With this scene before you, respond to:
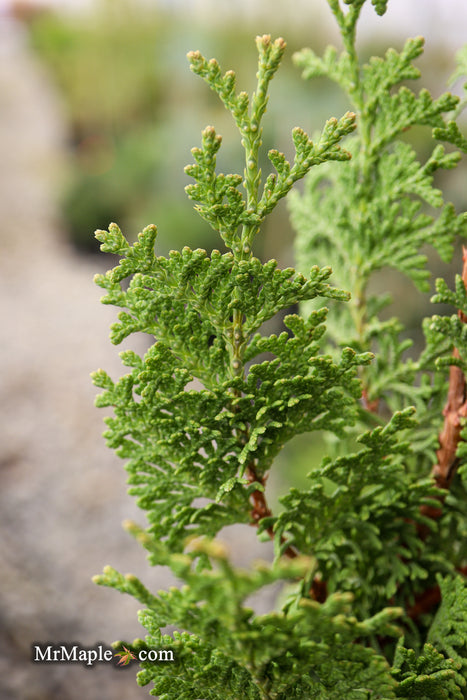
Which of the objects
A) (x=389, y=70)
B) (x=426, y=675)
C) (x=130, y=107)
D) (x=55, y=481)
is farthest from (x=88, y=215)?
(x=426, y=675)

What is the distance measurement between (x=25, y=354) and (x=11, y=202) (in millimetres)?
2796

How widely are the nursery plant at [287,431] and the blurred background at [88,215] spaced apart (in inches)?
24.8

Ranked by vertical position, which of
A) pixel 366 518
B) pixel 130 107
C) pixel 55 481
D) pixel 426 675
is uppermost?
pixel 130 107

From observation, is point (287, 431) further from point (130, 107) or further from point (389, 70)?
point (130, 107)

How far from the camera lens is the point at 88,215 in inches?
198

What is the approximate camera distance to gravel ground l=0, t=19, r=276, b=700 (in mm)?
1405

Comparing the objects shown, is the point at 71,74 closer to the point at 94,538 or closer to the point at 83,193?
the point at 83,193

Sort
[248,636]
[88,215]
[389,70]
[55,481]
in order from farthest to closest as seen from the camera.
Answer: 1. [88,215]
2. [55,481]
3. [389,70]
4. [248,636]

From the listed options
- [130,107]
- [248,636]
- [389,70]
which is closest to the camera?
[248,636]

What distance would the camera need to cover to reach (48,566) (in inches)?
79.9

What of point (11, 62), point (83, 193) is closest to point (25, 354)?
point (83, 193)

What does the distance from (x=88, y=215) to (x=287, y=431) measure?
482 centimetres

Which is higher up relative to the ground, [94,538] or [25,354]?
[25,354]

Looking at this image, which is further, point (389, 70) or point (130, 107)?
point (130, 107)
